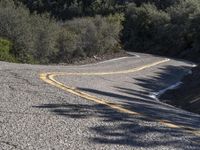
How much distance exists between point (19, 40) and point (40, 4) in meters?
60.4

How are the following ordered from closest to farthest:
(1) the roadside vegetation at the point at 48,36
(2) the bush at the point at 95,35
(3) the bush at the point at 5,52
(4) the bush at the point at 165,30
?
1. (3) the bush at the point at 5,52
2. (1) the roadside vegetation at the point at 48,36
3. (2) the bush at the point at 95,35
4. (4) the bush at the point at 165,30

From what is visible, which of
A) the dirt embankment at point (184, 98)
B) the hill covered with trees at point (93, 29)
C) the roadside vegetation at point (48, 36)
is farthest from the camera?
the hill covered with trees at point (93, 29)

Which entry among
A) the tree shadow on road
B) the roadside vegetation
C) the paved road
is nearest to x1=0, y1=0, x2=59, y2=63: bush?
the roadside vegetation

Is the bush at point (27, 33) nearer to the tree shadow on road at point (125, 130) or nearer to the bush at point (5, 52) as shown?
the bush at point (5, 52)

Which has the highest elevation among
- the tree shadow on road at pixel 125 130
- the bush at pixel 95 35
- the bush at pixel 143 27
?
the tree shadow on road at pixel 125 130

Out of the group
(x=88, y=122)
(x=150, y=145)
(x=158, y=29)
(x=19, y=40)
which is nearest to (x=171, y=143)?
(x=150, y=145)

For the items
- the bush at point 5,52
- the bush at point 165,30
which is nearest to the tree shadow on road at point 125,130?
the bush at point 5,52

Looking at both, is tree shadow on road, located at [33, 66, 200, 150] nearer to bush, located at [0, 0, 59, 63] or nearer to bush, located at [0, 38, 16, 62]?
bush, located at [0, 38, 16, 62]

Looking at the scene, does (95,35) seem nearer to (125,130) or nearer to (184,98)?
(184,98)

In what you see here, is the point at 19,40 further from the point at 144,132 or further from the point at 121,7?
the point at 121,7

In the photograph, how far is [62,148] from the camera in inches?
284

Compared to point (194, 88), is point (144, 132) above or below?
above

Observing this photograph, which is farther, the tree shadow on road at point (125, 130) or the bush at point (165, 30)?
the bush at point (165, 30)

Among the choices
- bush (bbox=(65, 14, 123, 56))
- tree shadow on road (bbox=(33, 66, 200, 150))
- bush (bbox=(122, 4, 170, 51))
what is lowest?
bush (bbox=(122, 4, 170, 51))
